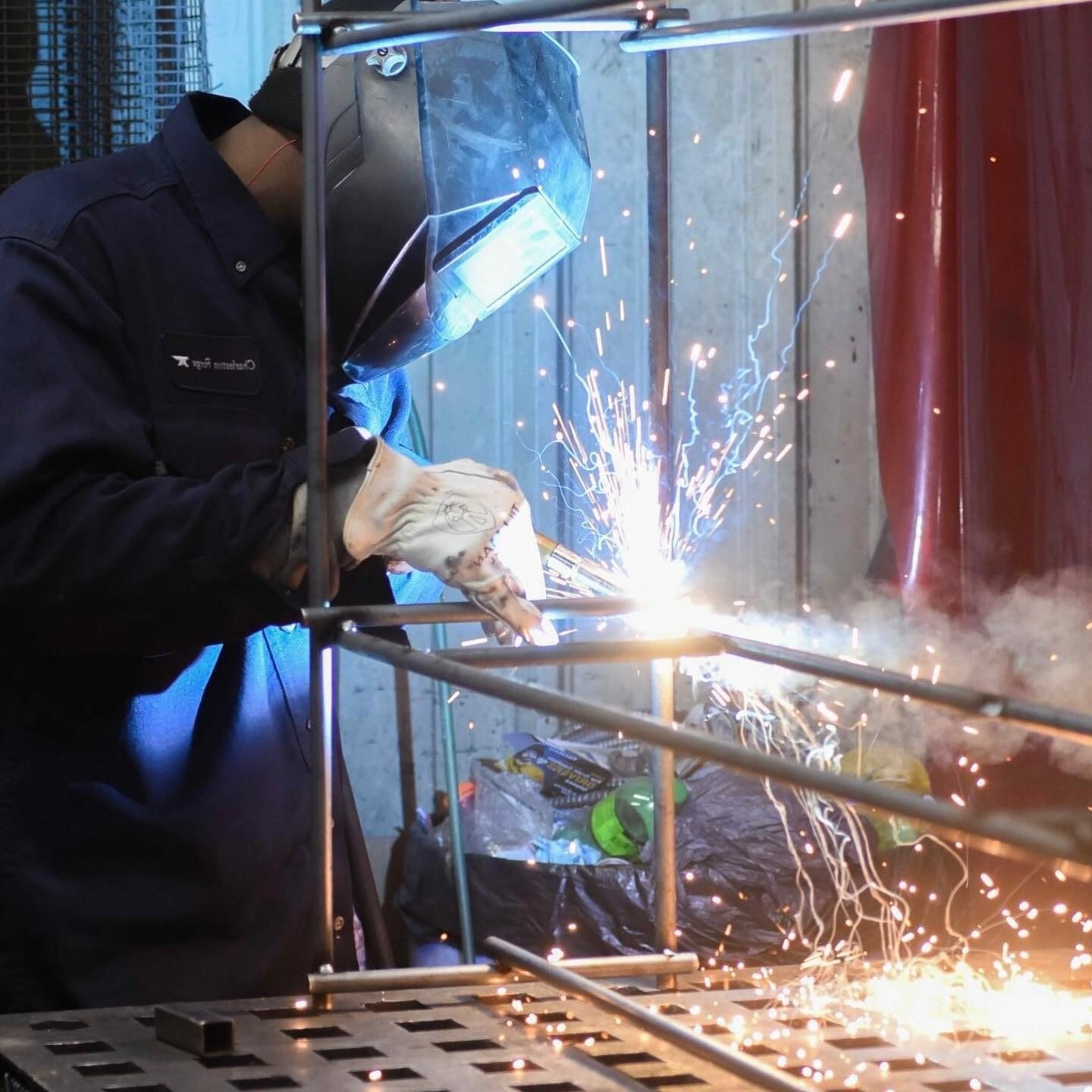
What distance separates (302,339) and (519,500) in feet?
1.27

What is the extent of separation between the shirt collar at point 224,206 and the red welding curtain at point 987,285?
1.76 meters

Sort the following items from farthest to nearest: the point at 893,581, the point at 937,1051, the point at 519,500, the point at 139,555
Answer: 1. the point at 893,581
2. the point at 519,500
3. the point at 139,555
4. the point at 937,1051

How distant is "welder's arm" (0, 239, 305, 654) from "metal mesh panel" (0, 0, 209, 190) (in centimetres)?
Answer: 206

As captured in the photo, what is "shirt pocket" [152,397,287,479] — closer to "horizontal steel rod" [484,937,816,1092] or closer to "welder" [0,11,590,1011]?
"welder" [0,11,590,1011]

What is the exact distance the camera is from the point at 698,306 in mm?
3957

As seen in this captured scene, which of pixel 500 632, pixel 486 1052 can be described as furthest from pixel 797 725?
pixel 486 1052

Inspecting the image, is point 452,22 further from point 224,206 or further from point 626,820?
point 626,820

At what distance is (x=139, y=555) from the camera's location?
4.91ft

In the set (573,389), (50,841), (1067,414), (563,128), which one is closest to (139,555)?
(50,841)

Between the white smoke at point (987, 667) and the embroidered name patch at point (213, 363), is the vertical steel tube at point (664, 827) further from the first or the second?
the white smoke at point (987, 667)

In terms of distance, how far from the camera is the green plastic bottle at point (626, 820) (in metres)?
3.19

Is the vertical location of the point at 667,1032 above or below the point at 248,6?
below

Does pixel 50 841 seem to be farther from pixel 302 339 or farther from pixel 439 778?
pixel 439 778

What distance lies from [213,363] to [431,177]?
0.32m
